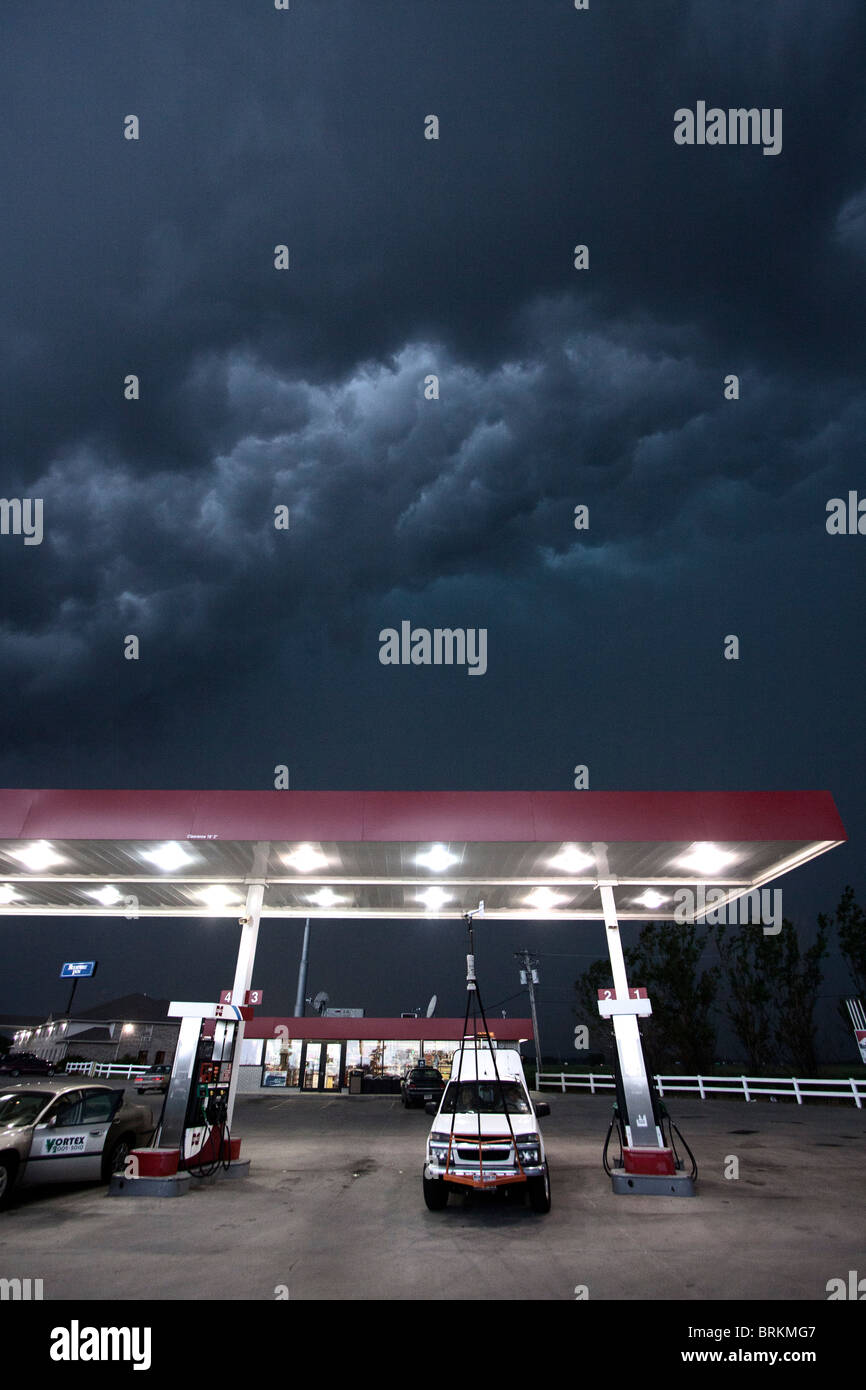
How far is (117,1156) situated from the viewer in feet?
34.0

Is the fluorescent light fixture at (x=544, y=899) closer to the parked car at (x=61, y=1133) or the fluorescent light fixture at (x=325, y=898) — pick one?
the fluorescent light fixture at (x=325, y=898)

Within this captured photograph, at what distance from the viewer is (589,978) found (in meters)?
47.8

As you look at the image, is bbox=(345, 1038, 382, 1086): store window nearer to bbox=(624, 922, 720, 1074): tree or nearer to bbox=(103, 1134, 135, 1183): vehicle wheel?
bbox=(624, 922, 720, 1074): tree

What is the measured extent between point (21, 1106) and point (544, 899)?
14.5 meters

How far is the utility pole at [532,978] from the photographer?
104 ft

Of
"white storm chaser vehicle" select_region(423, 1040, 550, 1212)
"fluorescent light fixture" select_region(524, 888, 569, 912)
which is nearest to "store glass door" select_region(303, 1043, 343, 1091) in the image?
"fluorescent light fixture" select_region(524, 888, 569, 912)

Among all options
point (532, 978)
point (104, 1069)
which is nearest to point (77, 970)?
point (104, 1069)

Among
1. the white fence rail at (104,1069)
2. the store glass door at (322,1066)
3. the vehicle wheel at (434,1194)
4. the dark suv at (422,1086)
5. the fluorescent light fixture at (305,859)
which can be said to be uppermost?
the fluorescent light fixture at (305,859)

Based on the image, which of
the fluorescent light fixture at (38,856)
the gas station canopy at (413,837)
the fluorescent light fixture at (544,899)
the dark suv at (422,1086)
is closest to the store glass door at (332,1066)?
the dark suv at (422,1086)

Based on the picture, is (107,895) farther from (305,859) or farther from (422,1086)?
(422,1086)

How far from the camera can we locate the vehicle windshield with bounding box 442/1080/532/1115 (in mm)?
9305

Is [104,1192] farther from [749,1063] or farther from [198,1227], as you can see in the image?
[749,1063]

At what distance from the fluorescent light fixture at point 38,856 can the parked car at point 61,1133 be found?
6514 mm
